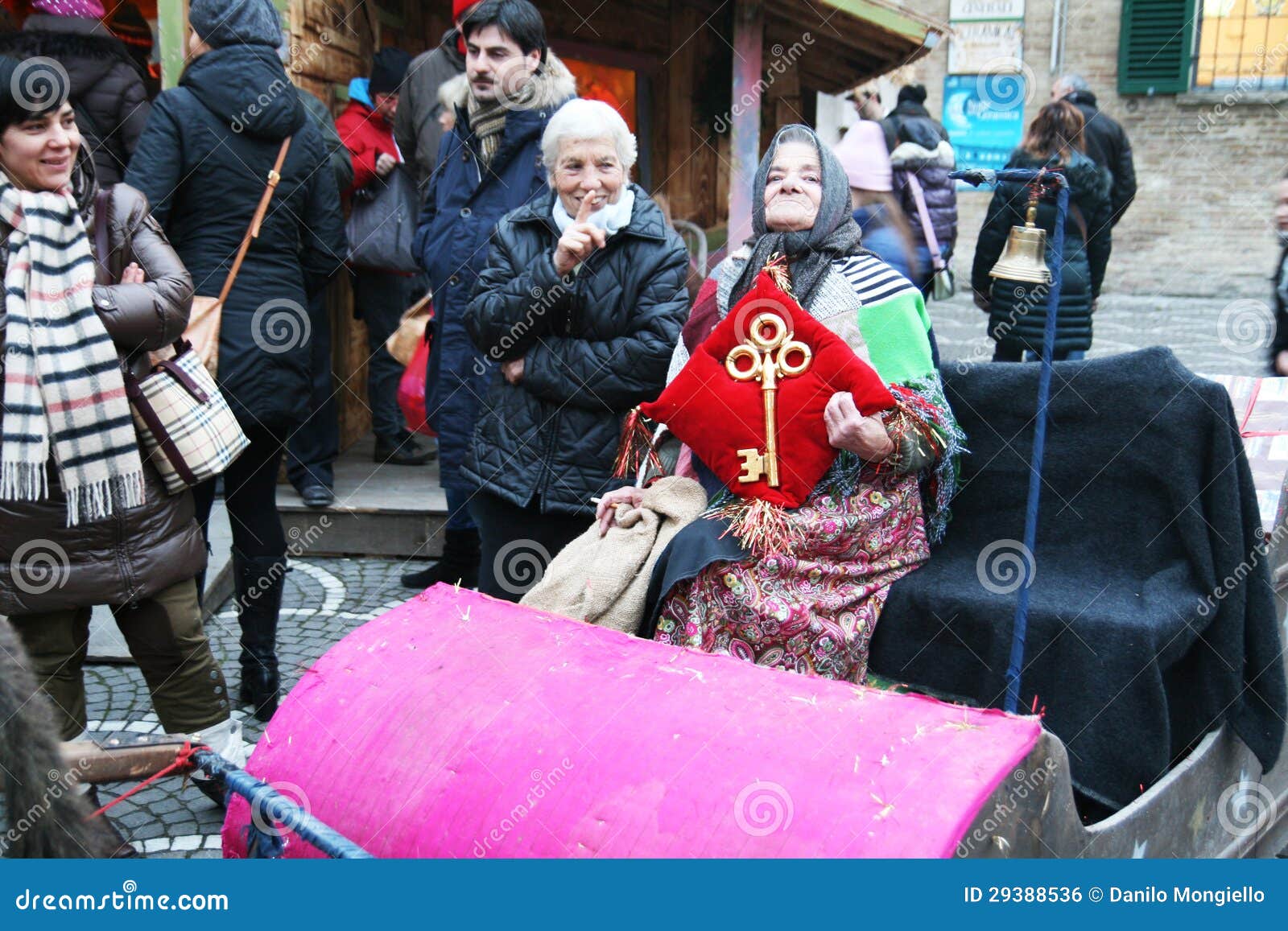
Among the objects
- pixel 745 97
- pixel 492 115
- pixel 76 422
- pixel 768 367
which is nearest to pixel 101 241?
pixel 76 422

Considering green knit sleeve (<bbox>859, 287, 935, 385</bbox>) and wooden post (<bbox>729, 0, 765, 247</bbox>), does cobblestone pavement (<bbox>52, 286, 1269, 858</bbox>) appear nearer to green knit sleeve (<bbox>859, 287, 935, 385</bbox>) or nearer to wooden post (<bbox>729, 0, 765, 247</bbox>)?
green knit sleeve (<bbox>859, 287, 935, 385</bbox>)

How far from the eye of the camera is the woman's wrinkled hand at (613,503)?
3162 mm

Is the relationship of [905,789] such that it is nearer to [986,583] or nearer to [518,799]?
[518,799]

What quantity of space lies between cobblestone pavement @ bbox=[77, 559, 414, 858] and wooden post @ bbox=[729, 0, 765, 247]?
292 centimetres

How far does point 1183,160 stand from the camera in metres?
14.5

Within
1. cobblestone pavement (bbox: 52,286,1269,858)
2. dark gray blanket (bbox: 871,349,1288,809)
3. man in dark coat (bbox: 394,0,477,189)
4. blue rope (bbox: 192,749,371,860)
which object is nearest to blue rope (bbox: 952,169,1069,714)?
dark gray blanket (bbox: 871,349,1288,809)

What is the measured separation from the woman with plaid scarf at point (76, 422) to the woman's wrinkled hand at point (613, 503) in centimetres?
109

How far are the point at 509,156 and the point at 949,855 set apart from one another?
10.3 feet

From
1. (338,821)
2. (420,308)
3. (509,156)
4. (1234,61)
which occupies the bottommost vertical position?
(338,821)

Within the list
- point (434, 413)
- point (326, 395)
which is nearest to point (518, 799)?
point (434, 413)

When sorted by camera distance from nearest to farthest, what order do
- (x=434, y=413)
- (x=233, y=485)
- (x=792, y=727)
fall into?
1. (x=792, y=727)
2. (x=233, y=485)
3. (x=434, y=413)

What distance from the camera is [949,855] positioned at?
181 centimetres

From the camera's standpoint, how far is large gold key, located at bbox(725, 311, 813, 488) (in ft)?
9.55

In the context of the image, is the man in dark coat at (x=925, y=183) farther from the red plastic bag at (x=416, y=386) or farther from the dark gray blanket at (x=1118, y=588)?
the dark gray blanket at (x=1118, y=588)
